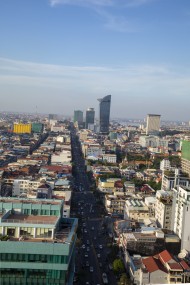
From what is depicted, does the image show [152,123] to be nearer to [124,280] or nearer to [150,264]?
[150,264]

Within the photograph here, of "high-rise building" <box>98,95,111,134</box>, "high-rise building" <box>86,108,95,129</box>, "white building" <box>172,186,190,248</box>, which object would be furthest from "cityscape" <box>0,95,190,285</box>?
"high-rise building" <box>86,108,95,129</box>

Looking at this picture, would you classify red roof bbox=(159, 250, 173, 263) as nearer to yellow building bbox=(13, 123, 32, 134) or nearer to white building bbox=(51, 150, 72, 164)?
white building bbox=(51, 150, 72, 164)

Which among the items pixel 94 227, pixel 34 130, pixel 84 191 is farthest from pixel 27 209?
pixel 34 130

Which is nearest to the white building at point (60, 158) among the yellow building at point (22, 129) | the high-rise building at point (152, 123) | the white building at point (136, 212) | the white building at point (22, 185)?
the white building at point (22, 185)

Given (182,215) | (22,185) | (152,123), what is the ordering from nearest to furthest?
1. (182,215)
2. (22,185)
3. (152,123)

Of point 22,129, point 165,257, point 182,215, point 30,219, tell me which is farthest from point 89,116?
point 30,219

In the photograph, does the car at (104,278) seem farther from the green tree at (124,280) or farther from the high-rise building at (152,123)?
the high-rise building at (152,123)
